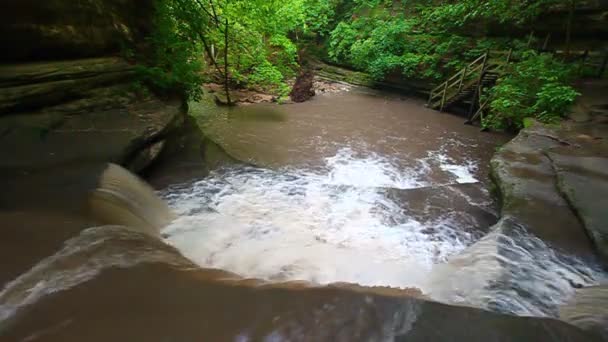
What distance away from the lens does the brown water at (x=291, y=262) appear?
7.09ft

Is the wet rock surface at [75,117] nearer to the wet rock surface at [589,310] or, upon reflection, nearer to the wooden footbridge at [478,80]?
the wet rock surface at [589,310]

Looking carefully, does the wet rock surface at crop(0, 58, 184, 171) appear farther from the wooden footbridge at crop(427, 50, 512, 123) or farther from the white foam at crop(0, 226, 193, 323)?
the wooden footbridge at crop(427, 50, 512, 123)

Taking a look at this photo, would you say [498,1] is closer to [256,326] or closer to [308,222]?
[308,222]

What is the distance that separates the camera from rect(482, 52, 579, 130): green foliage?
8023 millimetres

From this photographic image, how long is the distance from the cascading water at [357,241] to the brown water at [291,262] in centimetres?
2

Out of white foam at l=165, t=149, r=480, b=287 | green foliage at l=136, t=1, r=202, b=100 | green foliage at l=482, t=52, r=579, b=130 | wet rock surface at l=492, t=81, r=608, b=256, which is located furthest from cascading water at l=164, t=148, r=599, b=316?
green foliage at l=482, t=52, r=579, b=130

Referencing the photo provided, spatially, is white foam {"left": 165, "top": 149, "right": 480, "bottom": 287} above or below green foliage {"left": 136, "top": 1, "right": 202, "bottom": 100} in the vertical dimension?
below

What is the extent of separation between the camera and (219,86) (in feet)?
49.5

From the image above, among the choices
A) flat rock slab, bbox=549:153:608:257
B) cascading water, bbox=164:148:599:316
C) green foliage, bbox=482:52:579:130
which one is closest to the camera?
cascading water, bbox=164:148:599:316

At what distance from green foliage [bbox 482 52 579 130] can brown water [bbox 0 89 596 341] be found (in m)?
2.10

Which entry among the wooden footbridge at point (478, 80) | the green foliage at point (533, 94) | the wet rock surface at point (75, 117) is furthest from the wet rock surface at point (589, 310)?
the wooden footbridge at point (478, 80)

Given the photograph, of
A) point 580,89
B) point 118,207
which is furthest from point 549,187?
point 580,89

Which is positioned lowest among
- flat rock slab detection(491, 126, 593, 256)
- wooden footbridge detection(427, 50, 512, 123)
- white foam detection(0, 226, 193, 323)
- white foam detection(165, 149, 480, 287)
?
white foam detection(165, 149, 480, 287)

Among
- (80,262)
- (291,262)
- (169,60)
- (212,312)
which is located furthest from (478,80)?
(80,262)
